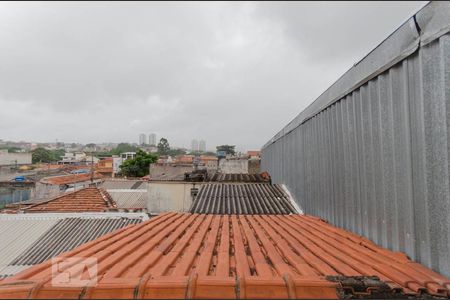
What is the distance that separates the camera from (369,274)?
1728 mm

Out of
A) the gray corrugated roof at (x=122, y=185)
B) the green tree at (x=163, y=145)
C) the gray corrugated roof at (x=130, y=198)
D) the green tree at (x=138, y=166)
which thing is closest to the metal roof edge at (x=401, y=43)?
the gray corrugated roof at (x=130, y=198)

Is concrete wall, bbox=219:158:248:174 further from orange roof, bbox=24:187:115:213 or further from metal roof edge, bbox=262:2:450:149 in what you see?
metal roof edge, bbox=262:2:450:149

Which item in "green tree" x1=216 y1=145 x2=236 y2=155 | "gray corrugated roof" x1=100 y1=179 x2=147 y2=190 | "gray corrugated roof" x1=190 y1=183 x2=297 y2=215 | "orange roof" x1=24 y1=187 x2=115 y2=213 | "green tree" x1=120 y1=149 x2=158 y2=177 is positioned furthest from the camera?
"green tree" x1=216 y1=145 x2=236 y2=155

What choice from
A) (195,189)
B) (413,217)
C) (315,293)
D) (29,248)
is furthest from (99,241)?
(195,189)

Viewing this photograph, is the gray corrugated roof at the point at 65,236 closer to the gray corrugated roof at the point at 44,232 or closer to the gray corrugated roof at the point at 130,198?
the gray corrugated roof at the point at 44,232

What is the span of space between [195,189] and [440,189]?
9330mm

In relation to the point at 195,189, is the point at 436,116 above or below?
above

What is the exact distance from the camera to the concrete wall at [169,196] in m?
10.8

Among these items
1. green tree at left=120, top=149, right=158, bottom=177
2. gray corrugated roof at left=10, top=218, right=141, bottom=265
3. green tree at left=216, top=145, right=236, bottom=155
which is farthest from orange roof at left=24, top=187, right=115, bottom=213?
green tree at left=216, top=145, right=236, bottom=155

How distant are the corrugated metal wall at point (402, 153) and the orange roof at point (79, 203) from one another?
983 centimetres

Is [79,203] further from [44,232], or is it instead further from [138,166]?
[138,166]

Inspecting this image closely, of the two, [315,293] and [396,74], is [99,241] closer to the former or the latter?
[315,293]

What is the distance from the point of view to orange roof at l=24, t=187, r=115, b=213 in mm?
10281

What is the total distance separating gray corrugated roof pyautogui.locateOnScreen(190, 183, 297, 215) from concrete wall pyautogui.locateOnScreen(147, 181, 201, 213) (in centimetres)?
385
